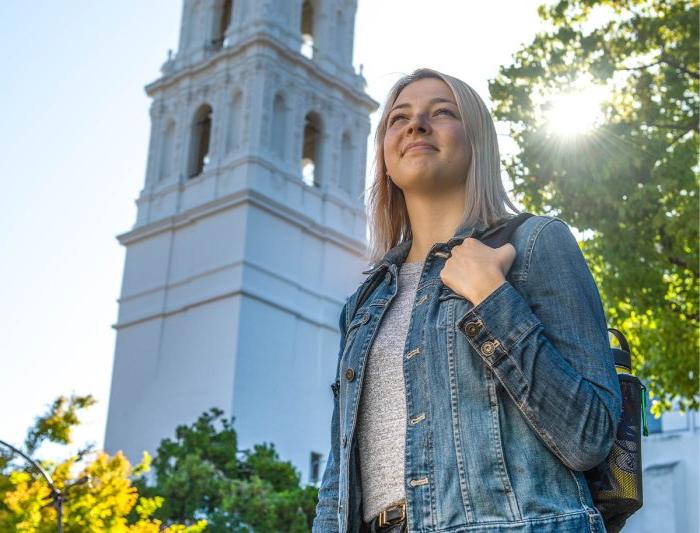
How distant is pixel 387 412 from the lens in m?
3.04

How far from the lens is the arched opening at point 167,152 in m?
45.6

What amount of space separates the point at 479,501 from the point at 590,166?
11835 mm

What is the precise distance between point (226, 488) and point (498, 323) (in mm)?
22571

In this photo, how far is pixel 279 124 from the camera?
44312mm

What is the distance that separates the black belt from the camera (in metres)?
2.86

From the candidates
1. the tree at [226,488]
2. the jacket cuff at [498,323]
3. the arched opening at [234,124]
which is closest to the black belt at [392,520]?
the jacket cuff at [498,323]

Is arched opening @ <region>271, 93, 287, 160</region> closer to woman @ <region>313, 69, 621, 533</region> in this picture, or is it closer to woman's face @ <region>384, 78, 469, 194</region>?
woman's face @ <region>384, 78, 469, 194</region>

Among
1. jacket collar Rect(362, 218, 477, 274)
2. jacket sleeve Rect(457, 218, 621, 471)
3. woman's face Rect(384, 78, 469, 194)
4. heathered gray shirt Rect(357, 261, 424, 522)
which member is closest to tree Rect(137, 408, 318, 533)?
jacket collar Rect(362, 218, 477, 274)

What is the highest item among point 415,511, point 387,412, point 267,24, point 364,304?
point 267,24

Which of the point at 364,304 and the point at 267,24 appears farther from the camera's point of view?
the point at 267,24

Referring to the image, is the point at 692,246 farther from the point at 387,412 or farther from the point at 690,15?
the point at 387,412

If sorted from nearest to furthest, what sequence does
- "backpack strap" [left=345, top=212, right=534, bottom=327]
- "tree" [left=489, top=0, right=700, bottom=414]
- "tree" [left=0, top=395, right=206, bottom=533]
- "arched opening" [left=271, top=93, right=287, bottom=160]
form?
"backpack strap" [left=345, top=212, right=534, bottom=327], "tree" [left=489, top=0, right=700, bottom=414], "tree" [left=0, top=395, right=206, bottom=533], "arched opening" [left=271, top=93, right=287, bottom=160]

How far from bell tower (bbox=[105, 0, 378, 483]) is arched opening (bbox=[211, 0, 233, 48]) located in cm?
9

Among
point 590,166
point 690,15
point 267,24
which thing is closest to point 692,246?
point 590,166
